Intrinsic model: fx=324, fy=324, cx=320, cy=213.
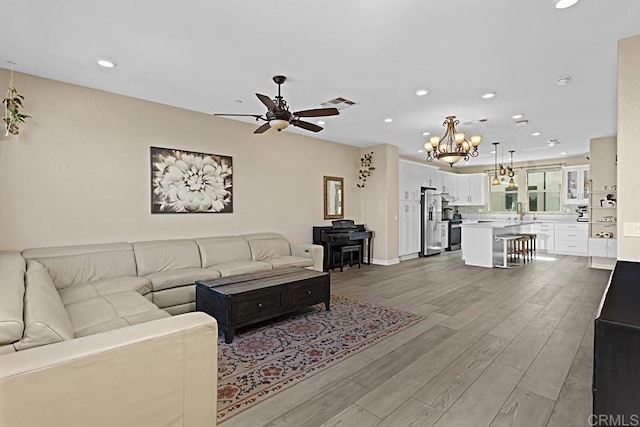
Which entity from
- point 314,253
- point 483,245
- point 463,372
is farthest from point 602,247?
point 463,372

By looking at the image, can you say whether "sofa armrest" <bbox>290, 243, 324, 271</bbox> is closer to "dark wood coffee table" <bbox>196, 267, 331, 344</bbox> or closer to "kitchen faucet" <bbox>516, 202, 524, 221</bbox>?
"dark wood coffee table" <bbox>196, 267, 331, 344</bbox>

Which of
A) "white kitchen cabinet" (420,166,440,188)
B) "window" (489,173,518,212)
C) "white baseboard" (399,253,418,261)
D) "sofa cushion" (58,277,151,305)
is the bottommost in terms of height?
"white baseboard" (399,253,418,261)

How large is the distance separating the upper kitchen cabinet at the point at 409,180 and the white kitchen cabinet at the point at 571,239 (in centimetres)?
398

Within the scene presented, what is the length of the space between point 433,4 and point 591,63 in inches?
80.7

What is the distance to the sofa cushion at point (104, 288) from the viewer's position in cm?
296

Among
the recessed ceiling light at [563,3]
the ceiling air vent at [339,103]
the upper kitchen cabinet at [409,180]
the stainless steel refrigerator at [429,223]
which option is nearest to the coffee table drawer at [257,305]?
the ceiling air vent at [339,103]

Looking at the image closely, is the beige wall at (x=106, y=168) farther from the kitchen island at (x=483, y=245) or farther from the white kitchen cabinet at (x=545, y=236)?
the white kitchen cabinet at (x=545, y=236)

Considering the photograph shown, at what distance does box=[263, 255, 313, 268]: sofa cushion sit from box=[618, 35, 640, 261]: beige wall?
3.56 m

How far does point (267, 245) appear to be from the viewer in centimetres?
527

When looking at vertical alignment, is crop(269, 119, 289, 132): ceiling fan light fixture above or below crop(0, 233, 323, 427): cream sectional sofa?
above

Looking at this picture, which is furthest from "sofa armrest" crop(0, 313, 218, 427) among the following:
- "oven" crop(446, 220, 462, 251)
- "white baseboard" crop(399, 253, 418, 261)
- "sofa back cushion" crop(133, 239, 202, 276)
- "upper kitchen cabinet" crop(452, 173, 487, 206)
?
"upper kitchen cabinet" crop(452, 173, 487, 206)

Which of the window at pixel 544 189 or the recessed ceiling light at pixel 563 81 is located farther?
the window at pixel 544 189

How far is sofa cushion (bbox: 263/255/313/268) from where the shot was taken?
4713 millimetres

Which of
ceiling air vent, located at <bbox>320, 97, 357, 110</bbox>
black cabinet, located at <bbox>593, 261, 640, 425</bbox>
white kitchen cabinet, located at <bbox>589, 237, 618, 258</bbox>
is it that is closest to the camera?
black cabinet, located at <bbox>593, 261, 640, 425</bbox>
